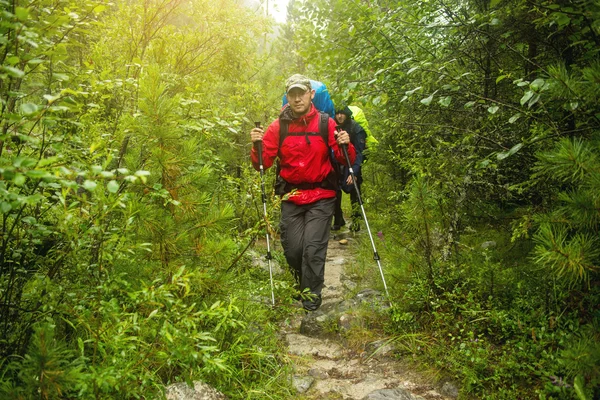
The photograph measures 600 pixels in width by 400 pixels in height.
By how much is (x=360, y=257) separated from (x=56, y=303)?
17.0 feet

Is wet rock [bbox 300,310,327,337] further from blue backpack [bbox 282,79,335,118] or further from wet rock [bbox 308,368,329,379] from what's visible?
blue backpack [bbox 282,79,335,118]

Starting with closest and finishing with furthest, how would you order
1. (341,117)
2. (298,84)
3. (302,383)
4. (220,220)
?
1. (220,220)
2. (302,383)
3. (298,84)
4. (341,117)

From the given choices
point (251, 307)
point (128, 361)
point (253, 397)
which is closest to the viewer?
point (128, 361)

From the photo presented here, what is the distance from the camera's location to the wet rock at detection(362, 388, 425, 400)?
122 inches

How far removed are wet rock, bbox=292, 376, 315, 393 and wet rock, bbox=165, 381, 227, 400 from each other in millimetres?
754

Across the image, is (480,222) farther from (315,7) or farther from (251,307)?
(315,7)

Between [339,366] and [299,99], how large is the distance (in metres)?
3.25

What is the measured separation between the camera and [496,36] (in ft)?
13.1

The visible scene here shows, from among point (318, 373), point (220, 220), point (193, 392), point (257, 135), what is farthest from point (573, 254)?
point (257, 135)

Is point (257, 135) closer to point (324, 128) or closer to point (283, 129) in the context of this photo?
point (283, 129)

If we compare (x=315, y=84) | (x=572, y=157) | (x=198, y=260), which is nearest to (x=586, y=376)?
(x=572, y=157)

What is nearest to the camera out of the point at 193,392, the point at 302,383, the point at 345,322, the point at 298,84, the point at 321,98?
the point at 193,392

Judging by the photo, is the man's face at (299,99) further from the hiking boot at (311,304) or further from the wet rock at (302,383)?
the wet rock at (302,383)

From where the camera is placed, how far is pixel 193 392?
268 cm
